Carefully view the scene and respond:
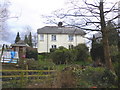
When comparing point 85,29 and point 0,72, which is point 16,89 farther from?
point 85,29

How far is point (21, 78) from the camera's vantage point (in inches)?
273

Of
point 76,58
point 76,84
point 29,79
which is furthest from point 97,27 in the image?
point 76,58

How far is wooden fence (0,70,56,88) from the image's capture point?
20.9 feet

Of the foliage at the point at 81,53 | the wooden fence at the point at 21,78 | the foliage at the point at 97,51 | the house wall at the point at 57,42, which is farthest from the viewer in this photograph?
the house wall at the point at 57,42

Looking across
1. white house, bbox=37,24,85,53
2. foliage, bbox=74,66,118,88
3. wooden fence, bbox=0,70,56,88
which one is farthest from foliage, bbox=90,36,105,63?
white house, bbox=37,24,85,53

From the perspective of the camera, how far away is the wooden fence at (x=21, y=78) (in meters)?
6.36

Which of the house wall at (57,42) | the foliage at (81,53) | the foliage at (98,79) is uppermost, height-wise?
the house wall at (57,42)

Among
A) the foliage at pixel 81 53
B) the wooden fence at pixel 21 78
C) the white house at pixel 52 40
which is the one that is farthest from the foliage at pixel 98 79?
the white house at pixel 52 40

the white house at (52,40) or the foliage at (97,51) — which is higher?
the white house at (52,40)

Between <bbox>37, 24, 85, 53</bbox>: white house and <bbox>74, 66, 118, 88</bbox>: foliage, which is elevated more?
<bbox>37, 24, 85, 53</bbox>: white house

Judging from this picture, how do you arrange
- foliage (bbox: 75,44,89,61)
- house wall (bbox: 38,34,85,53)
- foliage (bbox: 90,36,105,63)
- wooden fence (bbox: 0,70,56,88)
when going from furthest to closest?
house wall (bbox: 38,34,85,53)
foliage (bbox: 75,44,89,61)
foliage (bbox: 90,36,105,63)
wooden fence (bbox: 0,70,56,88)

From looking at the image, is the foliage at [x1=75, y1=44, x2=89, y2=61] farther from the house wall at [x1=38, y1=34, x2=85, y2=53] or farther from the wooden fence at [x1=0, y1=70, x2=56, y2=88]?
the wooden fence at [x1=0, y1=70, x2=56, y2=88]

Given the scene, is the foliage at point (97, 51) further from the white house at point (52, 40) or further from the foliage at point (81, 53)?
the white house at point (52, 40)

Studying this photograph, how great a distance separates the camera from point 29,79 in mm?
7363
